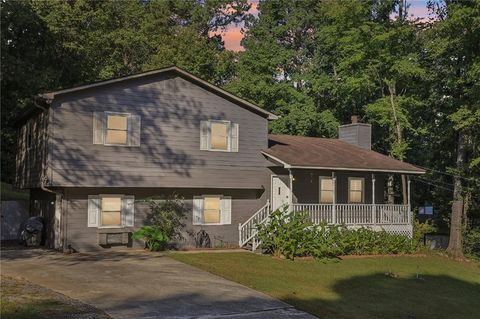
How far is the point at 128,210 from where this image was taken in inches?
859

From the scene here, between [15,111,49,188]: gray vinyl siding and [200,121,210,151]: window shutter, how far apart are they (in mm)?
6183

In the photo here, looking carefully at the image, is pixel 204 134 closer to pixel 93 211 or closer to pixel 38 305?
pixel 93 211

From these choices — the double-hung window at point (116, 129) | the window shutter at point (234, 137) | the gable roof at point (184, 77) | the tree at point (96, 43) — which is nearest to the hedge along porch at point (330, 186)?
the window shutter at point (234, 137)

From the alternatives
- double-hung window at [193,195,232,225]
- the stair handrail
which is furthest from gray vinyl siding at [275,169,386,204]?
double-hung window at [193,195,232,225]

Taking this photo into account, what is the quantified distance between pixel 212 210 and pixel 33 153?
308 inches

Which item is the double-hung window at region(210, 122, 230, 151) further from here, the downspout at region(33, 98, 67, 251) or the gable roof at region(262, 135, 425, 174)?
the downspout at region(33, 98, 67, 251)

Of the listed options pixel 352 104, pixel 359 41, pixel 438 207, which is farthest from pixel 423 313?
pixel 438 207

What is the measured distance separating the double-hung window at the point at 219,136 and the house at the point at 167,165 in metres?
0.04

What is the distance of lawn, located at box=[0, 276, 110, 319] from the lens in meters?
10.1

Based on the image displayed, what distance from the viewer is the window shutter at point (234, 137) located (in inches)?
937

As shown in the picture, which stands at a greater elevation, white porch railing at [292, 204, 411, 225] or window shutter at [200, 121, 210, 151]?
window shutter at [200, 121, 210, 151]

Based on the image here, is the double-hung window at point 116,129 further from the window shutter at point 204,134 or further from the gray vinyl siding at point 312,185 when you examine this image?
the gray vinyl siding at point 312,185

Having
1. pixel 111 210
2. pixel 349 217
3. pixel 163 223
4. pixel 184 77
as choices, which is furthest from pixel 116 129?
pixel 349 217

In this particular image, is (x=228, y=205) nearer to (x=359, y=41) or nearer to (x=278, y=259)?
(x=278, y=259)
